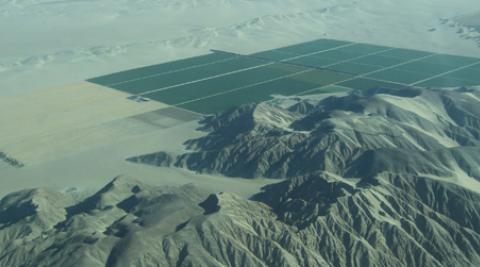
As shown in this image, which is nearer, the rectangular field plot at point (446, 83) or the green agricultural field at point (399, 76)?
the rectangular field plot at point (446, 83)

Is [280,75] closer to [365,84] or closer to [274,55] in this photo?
[365,84]

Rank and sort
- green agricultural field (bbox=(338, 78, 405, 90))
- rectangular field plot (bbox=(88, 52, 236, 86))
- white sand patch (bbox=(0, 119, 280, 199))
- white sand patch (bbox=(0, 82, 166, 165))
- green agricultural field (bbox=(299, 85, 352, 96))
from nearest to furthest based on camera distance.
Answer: white sand patch (bbox=(0, 119, 280, 199)) < white sand patch (bbox=(0, 82, 166, 165)) < green agricultural field (bbox=(299, 85, 352, 96)) < green agricultural field (bbox=(338, 78, 405, 90)) < rectangular field plot (bbox=(88, 52, 236, 86))

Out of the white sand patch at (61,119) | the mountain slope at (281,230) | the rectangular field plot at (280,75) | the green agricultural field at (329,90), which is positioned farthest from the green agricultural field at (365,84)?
the mountain slope at (281,230)

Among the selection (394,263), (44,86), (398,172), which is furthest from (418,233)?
(44,86)

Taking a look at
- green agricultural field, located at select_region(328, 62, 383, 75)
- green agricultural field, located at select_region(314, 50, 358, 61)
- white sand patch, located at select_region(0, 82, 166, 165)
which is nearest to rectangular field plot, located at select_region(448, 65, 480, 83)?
green agricultural field, located at select_region(328, 62, 383, 75)

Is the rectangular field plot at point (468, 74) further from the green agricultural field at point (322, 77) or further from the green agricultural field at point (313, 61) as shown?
the green agricultural field at point (313, 61)

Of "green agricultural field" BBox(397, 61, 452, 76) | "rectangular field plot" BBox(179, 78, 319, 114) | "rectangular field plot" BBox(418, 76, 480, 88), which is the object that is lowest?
"green agricultural field" BBox(397, 61, 452, 76)

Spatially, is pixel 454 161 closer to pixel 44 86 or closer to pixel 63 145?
pixel 63 145

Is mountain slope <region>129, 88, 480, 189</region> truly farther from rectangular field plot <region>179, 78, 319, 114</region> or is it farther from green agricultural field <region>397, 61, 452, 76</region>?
green agricultural field <region>397, 61, 452, 76</region>
